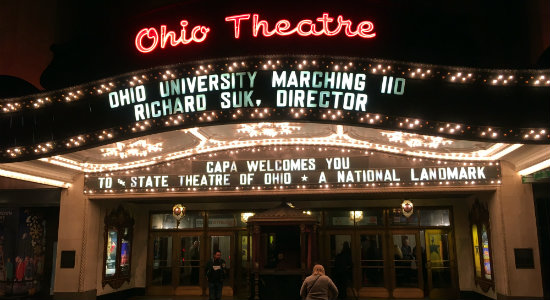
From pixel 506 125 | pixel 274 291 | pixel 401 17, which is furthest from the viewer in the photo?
pixel 274 291

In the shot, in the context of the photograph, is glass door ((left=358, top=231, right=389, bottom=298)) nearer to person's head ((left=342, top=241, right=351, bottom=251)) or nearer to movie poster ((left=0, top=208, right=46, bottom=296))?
person's head ((left=342, top=241, right=351, bottom=251))

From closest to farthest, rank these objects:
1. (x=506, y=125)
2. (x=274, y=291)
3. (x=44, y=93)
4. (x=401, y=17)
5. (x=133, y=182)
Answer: (x=506, y=125) → (x=44, y=93) → (x=401, y=17) → (x=274, y=291) → (x=133, y=182)

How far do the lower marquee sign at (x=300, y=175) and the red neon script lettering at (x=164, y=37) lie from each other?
160 inches

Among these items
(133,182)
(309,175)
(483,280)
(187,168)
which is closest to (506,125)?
(309,175)

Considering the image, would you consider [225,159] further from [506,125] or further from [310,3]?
[506,125]

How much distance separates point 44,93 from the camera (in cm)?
911

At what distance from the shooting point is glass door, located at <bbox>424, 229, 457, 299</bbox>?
14.3 meters

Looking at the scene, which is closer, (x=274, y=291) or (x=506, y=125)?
(x=506, y=125)

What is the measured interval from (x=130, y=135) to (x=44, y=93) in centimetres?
189

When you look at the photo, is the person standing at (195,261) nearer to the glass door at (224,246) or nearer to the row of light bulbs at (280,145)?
the glass door at (224,246)

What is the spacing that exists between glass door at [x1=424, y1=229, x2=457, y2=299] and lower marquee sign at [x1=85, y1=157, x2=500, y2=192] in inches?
132

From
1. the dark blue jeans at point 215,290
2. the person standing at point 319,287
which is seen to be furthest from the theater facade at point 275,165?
the person standing at point 319,287

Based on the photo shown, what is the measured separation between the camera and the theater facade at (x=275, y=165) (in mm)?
8344

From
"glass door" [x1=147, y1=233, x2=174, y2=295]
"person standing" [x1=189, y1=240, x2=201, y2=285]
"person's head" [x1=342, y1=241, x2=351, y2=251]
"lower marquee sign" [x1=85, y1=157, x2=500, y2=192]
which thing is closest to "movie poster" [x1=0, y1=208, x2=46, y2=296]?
"lower marquee sign" [x1=85, y1=157, x2=500, y2=192]
